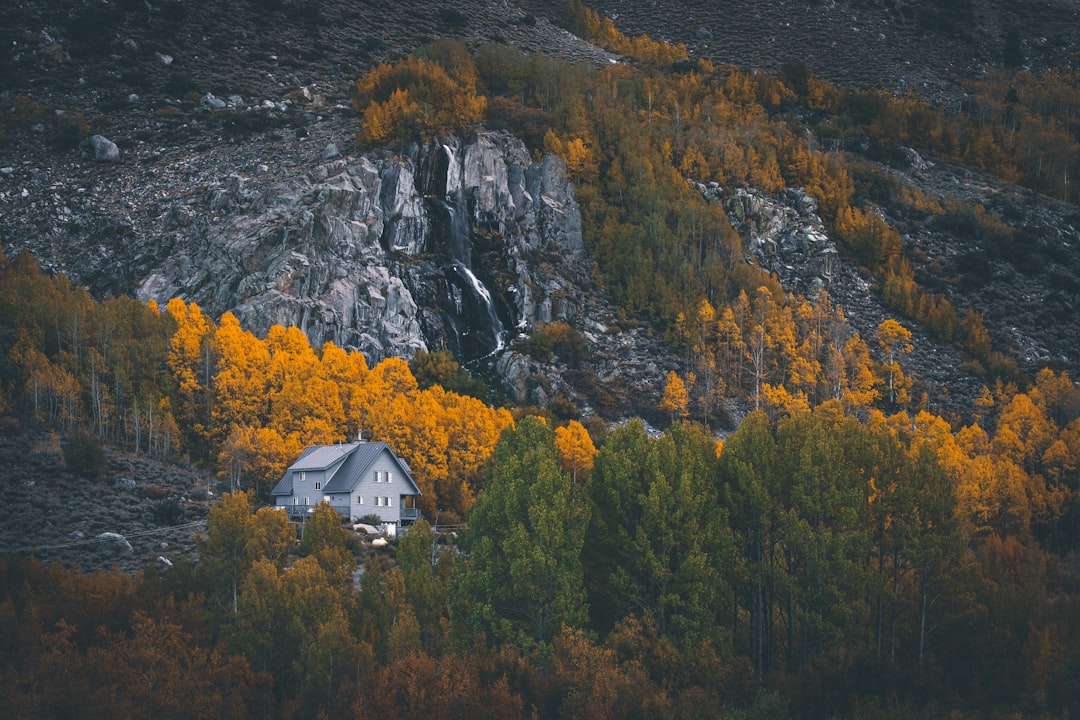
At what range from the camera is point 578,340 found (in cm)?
10806

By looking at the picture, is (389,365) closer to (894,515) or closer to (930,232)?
(894,515)

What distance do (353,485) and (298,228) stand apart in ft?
128

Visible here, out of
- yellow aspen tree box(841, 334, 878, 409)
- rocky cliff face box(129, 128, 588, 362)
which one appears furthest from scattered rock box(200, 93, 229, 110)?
yellow aspen tree box(841, 334, 878, 409)

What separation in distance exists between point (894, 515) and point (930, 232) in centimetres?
9467

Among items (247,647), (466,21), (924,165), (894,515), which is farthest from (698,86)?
(247,647)

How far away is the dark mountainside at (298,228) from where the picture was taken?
338ft

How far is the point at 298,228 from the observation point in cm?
10500

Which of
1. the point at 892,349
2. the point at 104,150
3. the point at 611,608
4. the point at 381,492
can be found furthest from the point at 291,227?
the point at 611,608

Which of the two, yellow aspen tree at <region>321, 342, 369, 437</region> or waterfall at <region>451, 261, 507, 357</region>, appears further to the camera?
waterfall at <region>451, 261, 507, 357</region>

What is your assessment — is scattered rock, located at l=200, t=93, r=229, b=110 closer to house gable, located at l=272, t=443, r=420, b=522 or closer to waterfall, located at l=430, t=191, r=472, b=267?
waterfall, located at l=430, t=191, r=472, b=267

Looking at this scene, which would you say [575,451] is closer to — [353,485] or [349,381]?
[353,485]

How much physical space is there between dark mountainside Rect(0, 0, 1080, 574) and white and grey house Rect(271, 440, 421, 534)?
2542cm

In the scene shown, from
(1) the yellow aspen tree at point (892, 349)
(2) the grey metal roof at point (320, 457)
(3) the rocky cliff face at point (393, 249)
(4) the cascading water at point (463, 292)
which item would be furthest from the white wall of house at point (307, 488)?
(1) the yellow aspen tree at point (892, 349)

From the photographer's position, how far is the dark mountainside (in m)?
103
